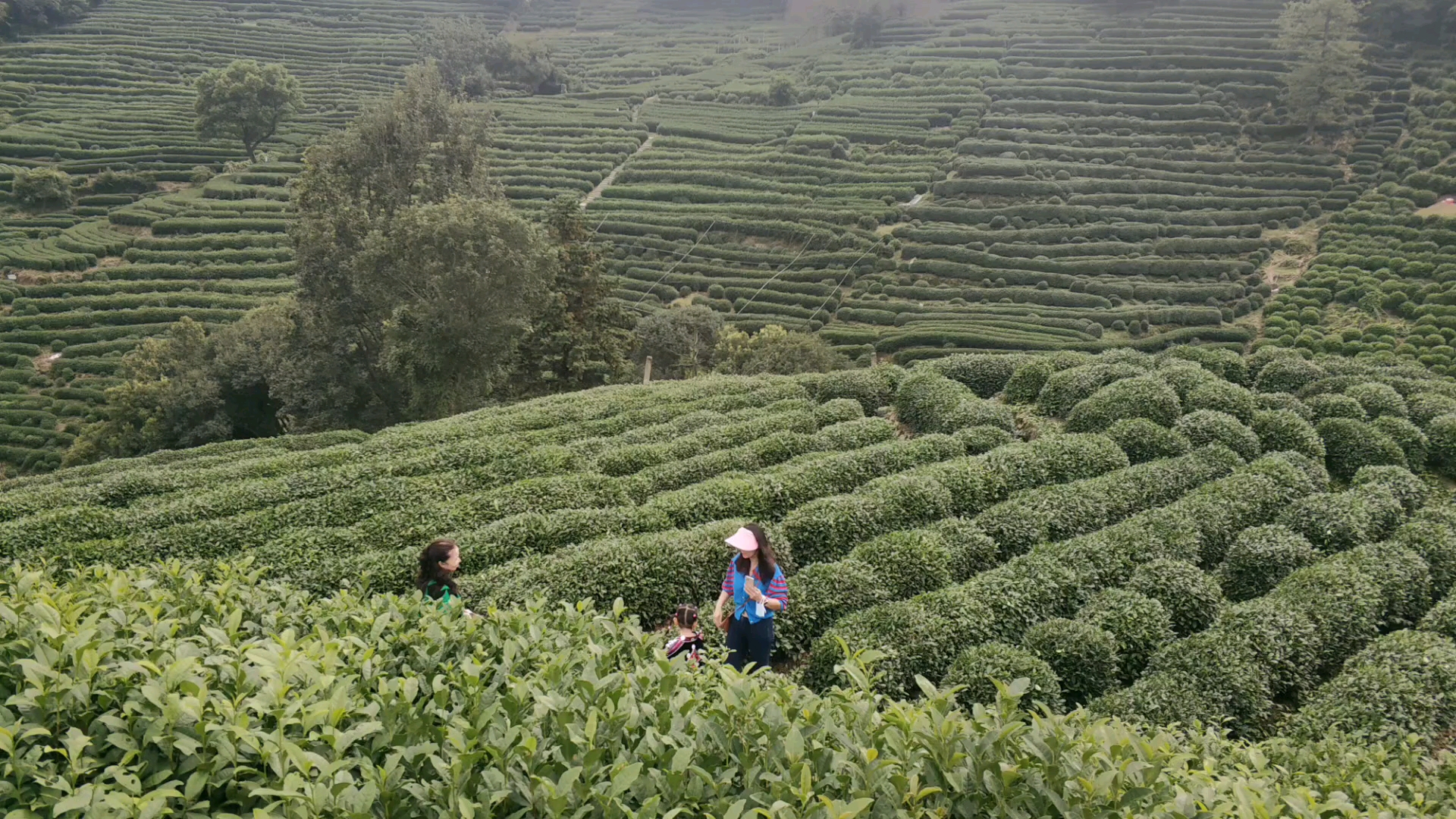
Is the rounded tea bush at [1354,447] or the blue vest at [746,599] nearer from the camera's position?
the blue vest at [746,599]

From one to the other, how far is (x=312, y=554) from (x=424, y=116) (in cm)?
2370

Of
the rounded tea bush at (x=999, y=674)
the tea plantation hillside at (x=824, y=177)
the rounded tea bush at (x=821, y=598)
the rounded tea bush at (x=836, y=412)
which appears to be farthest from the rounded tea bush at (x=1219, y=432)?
the tea plantation hillside at (x=824, y=177)

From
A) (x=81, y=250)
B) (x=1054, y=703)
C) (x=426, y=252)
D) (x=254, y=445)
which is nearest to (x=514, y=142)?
(x=81, y=250)

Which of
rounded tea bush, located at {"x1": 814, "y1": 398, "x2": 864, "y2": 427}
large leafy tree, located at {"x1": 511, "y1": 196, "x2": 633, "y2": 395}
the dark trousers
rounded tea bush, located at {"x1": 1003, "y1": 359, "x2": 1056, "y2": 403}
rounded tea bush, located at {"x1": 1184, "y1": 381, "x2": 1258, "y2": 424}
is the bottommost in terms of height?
large leafy tree, located at {"x1": 511, "y1": 196, "x2": 633, "y2": 395}

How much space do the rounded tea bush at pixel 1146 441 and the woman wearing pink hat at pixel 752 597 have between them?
10511mm

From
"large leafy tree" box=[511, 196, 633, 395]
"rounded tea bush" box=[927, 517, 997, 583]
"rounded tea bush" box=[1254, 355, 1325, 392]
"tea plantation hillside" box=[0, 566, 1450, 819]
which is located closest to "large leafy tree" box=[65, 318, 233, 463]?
"large leafy tree" box=[511, 196, 633, 395]

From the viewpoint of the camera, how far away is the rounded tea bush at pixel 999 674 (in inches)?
415

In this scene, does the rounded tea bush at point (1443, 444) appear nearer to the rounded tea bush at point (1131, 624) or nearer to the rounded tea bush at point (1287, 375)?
the rounded tea bush at point (1287, 375)

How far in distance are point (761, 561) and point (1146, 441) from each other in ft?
36.8

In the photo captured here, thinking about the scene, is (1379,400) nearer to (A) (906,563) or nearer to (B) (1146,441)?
(B) (1146,441)

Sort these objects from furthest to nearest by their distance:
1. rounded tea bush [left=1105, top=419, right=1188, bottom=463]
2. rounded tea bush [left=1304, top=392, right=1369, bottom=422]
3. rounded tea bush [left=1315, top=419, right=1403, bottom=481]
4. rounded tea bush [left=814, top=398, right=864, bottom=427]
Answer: rounded tea bush [left=814, top=398, right=864, bottom=427] → rounded tea bush [left=1304, top=392, right=1369, bottom=422] → rounded tea bush [left=1315, top=419, right=1403, bottom=481] → rounded tea bush [left=1105, top=419, right=1188, bottom=463]

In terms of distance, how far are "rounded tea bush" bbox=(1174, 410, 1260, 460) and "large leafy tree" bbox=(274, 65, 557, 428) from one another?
60.6ft

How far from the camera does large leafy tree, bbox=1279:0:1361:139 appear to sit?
195ft

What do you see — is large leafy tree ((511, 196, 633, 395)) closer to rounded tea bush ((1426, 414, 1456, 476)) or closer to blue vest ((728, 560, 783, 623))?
blue vest ((728, 560, 783, 623))
